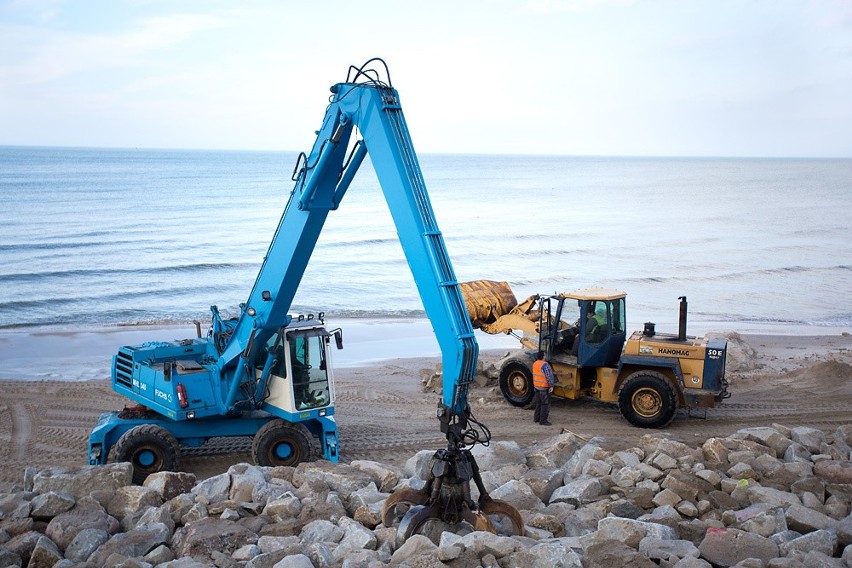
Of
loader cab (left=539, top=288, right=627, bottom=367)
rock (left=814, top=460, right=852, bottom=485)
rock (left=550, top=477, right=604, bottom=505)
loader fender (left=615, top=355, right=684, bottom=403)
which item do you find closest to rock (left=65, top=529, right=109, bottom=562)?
rock (left=550, top=477, right=604, bottom=505)

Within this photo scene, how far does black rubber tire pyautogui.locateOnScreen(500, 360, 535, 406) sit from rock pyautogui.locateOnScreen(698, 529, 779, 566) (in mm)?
6581

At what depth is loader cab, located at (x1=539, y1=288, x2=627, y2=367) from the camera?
13.5 m

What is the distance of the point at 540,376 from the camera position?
1304cm

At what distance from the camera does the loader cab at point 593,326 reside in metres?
13.5

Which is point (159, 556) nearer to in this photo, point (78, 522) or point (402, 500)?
point (78, 522)

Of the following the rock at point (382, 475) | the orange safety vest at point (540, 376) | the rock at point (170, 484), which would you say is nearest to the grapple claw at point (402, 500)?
the rock at point (382, 475)

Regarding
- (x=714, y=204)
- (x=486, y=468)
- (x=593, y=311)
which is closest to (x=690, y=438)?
(x=593, y=311)

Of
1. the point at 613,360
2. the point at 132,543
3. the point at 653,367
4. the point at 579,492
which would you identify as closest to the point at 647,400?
the point at 653,367

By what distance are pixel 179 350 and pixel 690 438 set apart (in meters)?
7.52

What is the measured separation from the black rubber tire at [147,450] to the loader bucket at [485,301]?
19.1 feet

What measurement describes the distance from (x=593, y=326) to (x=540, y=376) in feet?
4.29

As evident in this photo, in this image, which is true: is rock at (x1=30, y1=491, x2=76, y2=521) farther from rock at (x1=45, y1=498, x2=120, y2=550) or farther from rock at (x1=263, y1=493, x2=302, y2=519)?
rock at (x1=263, y1=493, x2=302, y2=519)

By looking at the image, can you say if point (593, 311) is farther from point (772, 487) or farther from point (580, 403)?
point (772, 487)

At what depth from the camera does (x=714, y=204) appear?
76.4 metres
